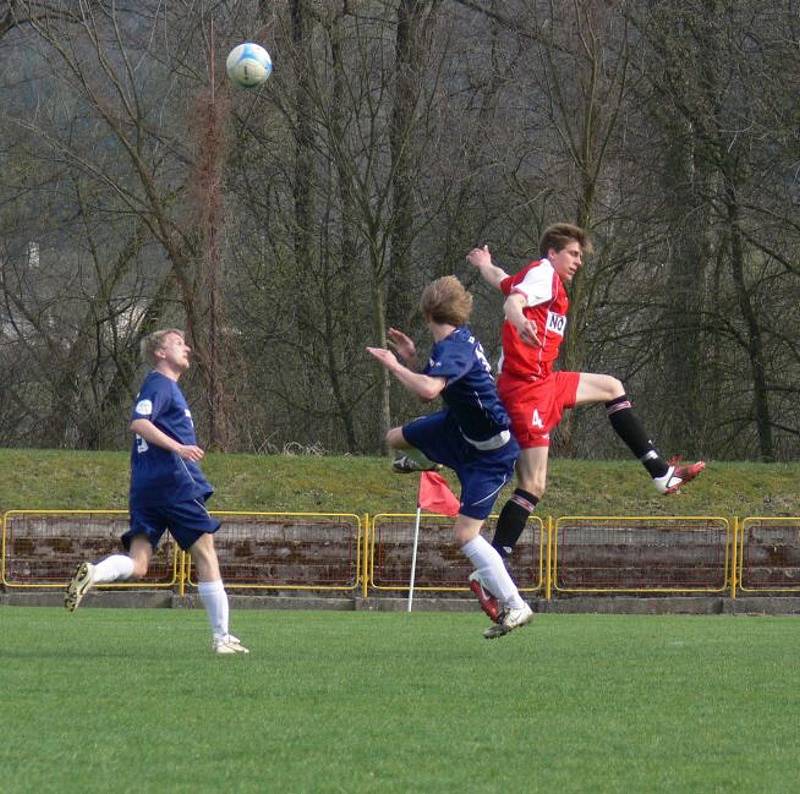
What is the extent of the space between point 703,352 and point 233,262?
355 inches

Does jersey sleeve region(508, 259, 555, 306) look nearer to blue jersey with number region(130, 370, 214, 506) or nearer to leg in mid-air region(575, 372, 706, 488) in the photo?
leg in mid-air region(575, 372, 706, 488)

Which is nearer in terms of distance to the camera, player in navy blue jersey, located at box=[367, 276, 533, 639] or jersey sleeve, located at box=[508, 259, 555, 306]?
player in navy blue jersey, located at box=[367, 276, 533, 639]

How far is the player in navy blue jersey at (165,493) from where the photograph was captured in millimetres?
8883

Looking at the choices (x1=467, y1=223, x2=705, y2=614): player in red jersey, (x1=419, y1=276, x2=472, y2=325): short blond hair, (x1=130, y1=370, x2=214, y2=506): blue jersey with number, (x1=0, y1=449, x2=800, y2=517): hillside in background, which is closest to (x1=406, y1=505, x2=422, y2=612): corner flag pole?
(x1=0, y1=449, x2=800, y2=517): hillside in background

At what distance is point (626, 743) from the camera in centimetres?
530

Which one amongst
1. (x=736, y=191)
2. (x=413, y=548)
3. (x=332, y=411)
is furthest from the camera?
(x=332, y=411)

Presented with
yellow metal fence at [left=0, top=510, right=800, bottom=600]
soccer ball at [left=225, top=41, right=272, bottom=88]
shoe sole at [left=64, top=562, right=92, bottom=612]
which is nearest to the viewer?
shoe sole at [left=64, top=562, right=92, bottom=612]

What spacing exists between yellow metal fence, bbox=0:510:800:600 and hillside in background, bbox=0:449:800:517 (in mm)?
2639

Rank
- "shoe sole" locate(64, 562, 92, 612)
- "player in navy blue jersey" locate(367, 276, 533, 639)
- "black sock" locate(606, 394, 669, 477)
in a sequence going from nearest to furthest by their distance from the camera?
1. "player in navy blue jersey" locate(367, 276, 533, 639)
2. "shoe sole" locate(64, 562, 92, 612)
3. "black sock" locate(606, 394, 669, 477)

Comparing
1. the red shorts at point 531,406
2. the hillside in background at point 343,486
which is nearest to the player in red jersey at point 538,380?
the red shorts at point 531,406

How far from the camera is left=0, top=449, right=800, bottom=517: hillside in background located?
2408cm

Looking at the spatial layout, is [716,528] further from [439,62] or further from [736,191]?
[439,62]

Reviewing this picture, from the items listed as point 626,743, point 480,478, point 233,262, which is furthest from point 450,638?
point 233,262

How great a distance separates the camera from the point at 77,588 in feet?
28.6
